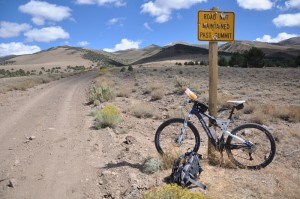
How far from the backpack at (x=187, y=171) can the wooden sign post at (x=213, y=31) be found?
3.31ft

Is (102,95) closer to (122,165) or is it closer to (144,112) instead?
(144,112)

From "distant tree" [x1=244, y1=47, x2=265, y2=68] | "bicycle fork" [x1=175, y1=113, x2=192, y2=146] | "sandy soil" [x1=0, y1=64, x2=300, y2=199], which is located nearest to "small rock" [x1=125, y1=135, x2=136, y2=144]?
"sandy soil" [x1=0, y1=64, x2=300, y2=199]

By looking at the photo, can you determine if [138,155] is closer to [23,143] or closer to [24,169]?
[24,169]

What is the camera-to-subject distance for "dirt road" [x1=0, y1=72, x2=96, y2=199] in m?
6.05

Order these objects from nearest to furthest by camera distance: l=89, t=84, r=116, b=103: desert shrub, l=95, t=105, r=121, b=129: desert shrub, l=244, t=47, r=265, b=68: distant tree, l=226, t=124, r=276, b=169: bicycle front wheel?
1. l=226, t=124, r=276, b=169: bicycle front wheel
2. l=95, t=105, r=121, b=129: desert shrub
3. l=89, t=84, r=116, b=103: desert shrub
4. l=244, t=47, r=265, b=68: distant tree

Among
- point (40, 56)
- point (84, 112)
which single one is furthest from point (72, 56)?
point (84, 112)

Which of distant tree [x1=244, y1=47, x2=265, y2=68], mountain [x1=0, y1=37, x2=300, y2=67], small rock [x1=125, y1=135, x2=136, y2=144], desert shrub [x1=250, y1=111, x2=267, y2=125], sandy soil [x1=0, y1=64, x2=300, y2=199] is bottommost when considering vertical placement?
sandy soil [x1=0, y1=64, x2=300, y2=199]

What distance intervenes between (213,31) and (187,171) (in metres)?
2.72

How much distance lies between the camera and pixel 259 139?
813 cm

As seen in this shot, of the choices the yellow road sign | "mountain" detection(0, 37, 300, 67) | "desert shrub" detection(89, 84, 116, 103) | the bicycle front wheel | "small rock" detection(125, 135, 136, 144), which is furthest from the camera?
"mountain" detection(0, 37, 300, 67)

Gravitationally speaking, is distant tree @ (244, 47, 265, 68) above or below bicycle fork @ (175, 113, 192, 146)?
above

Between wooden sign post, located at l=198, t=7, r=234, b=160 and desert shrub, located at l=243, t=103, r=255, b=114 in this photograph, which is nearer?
wooden sign post, located at l=198, t=7, r=234, b=160

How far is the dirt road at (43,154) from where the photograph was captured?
19.9 feet

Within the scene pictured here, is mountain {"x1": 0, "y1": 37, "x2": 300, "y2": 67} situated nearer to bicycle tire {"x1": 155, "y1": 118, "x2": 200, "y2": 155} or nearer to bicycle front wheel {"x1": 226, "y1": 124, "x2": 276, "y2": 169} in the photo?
bicycle tire {"x1": 155, "y1": 118, "x2": 200, "y2": 155}
